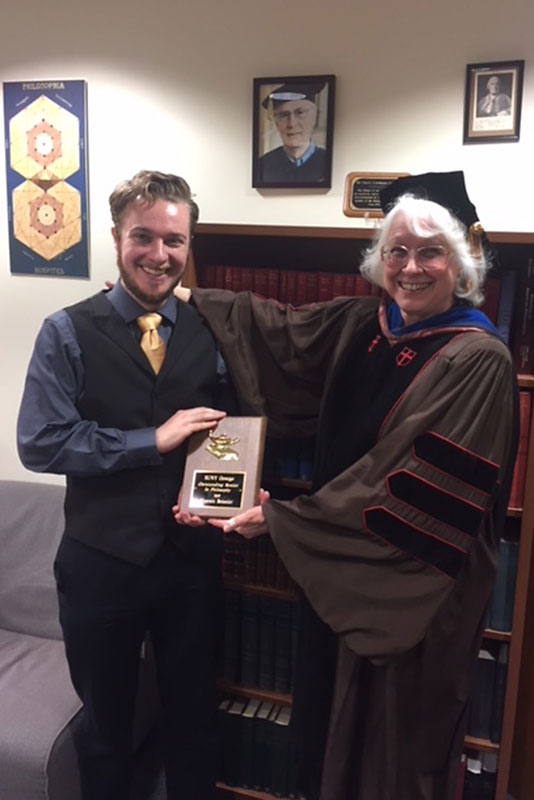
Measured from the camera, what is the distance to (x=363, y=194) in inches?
81.0

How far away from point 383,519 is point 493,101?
135 cm

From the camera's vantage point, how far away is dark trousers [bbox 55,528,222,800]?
161 centimetres

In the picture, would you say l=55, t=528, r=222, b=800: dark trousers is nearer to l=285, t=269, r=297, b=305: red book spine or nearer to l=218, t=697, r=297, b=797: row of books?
l=218, t=697, r=297, b=797: row of books

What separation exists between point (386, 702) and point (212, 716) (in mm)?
555

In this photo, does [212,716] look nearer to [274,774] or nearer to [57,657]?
[274,774]

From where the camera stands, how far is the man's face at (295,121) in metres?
2.15

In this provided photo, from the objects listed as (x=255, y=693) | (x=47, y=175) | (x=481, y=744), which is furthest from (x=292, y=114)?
(x=481, y=744)

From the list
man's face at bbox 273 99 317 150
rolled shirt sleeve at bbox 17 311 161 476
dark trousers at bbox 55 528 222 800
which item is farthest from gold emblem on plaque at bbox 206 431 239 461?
man's face at bbox 273 99 317 150

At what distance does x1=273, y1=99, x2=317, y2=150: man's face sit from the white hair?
792mm

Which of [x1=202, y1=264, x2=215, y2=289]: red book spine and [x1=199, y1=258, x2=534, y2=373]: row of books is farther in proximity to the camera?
[x1=202, y1=264, x2=215, y2=289]: red book spine

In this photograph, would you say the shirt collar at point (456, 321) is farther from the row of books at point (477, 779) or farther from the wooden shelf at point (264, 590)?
the row of books at point (477, 779)

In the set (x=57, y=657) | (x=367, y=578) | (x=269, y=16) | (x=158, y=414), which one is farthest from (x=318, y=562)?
(x=269, y=16)

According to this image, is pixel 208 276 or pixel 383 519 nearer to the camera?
pixel 383 519

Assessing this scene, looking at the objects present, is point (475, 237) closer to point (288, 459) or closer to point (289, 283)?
point (289, 283)
